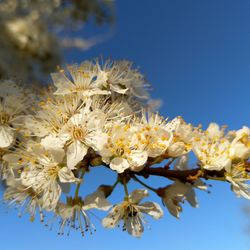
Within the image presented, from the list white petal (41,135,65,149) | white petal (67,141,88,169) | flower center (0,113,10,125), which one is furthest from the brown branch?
flower center (0,113,10,125)

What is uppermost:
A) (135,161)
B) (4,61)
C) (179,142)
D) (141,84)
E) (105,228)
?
(4,61)

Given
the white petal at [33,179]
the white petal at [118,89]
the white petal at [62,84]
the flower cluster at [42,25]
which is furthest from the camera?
the flower cluster at [42,25]

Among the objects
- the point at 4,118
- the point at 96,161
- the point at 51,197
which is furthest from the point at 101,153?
the point at 4,118

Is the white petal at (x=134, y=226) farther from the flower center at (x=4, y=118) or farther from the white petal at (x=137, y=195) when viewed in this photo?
the flower center at (x=4, y=118)

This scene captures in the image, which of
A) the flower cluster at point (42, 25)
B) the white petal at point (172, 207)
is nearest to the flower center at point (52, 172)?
the white petal at point (172, 207)

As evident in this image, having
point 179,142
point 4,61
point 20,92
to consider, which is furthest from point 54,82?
point 4,61

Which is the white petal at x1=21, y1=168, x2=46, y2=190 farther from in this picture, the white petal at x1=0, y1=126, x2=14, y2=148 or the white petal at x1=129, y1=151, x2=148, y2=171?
the white petal at x1=129, y1=151, x2=148, y2=171

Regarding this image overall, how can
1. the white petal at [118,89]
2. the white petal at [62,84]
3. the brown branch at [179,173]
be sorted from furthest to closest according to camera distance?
the white petal at [118,89]
the white petal at [62,84]
the brown branch at [179,173]

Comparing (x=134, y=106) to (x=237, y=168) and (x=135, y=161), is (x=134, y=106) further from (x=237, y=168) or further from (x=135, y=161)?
(x=237, y=168)
